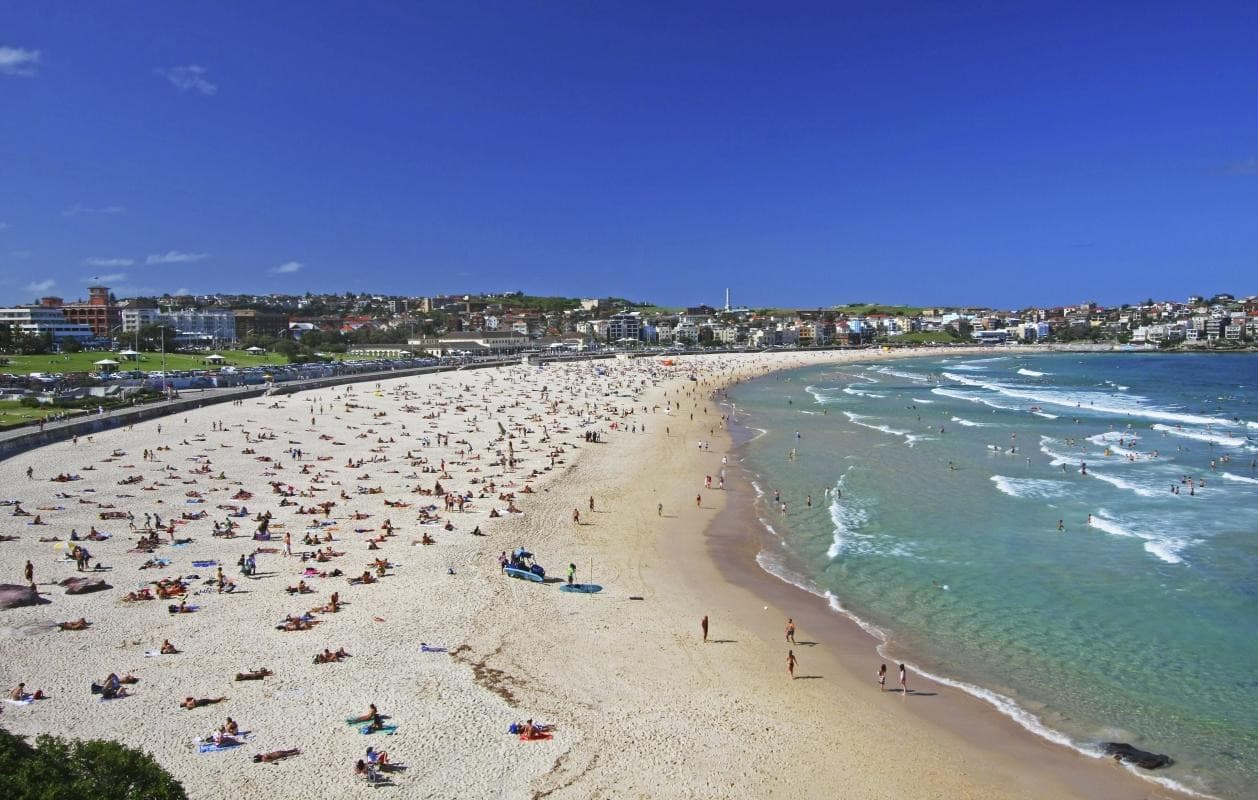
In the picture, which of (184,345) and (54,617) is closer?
(54,617)

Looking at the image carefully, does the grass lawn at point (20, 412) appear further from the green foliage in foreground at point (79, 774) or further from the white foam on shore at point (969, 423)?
the white foam on shore at point (969, 423)

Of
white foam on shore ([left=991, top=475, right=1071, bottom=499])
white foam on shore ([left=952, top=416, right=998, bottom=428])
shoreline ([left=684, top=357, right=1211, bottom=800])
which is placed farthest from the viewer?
white foam on shore ([left=952, top=416, right=998, bottom=428])

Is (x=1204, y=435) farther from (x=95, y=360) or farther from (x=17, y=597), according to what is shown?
(x=95, y=360)

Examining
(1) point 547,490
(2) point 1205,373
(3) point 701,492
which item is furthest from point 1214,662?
(2) point 1205,373

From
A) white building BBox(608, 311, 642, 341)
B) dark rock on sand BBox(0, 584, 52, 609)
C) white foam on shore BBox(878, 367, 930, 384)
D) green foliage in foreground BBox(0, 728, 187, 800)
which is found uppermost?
white building BBox(608, 311, 642, 341)

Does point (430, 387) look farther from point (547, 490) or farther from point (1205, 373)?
point (1205, 373)

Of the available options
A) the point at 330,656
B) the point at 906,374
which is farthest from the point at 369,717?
the point at 906,374

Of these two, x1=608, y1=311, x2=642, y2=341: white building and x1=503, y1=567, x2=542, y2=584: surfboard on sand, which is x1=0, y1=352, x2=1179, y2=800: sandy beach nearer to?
x1=503, y1=567, x2=542, y2=584: surfboard on sand

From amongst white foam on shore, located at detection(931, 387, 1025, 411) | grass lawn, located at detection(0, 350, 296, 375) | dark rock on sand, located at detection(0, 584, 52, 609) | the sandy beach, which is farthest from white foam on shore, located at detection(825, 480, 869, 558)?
grass lawn, located at detection(0, 350, 296, 375)
